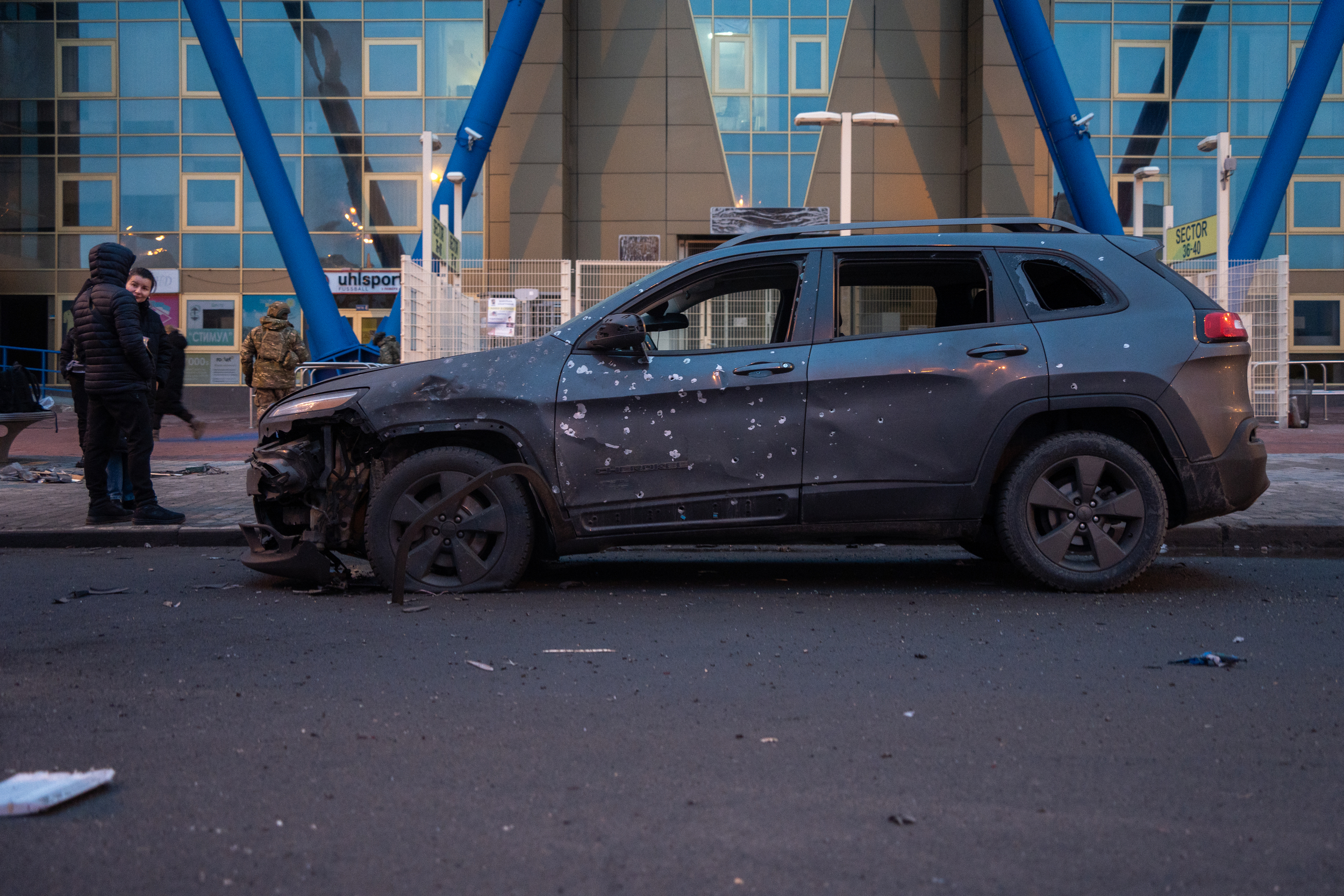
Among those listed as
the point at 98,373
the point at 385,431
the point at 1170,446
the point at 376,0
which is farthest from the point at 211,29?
the point at 1170,446

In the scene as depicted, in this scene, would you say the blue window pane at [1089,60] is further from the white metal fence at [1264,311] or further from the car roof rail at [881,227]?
the car roof rail at [881,227]

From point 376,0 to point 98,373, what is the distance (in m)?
21.1

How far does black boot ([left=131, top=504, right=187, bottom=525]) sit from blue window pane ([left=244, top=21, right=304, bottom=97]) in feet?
68.0

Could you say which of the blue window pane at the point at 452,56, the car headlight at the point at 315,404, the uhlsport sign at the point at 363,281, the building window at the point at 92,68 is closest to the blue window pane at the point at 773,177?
the blue window pane at the point at 452,56

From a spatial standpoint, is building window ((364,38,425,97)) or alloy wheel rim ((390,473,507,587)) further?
building window ((364,38,425,97))

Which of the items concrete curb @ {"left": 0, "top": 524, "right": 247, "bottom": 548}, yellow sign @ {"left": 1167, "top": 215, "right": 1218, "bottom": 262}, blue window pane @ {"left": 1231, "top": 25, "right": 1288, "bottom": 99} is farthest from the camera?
blue window pane @ {"left": 1231, "top": 25, "right": 1288, "bottom": 99}

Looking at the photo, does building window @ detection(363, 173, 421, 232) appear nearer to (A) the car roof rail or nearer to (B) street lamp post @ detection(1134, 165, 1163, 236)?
(B) street lamp post @ detection(1134, 165, 1163, 236)

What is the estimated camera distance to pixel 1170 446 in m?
5.51

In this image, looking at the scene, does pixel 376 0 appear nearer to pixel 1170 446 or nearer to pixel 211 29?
pixel 211 29

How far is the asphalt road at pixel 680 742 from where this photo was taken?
2406mm

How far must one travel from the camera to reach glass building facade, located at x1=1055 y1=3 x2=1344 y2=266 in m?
26.9

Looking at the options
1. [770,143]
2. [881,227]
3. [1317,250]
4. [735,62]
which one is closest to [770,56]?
[735,62]

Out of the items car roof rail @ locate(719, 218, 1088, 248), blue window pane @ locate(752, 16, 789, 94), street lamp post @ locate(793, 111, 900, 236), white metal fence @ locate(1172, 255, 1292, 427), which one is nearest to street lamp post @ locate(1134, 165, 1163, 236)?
white metal fence @ locate(1172, 255, 1292, 427)

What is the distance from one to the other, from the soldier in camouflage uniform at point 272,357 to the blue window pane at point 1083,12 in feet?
68.5
